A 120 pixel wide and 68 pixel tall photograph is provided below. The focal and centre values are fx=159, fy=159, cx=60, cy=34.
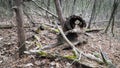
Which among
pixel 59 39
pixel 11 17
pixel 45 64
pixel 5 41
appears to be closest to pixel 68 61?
pixel 45 64

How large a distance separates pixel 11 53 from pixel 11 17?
5.48 metres

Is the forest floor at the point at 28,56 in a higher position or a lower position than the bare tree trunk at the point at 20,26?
lower

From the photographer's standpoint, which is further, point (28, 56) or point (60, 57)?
point (28, 56)

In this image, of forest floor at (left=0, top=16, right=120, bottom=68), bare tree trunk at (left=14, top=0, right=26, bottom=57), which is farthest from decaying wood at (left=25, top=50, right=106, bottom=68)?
bare tree trunk at (left=14, top=0, right=26, bottom=57)

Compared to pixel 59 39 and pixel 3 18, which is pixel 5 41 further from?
pixel 3 18

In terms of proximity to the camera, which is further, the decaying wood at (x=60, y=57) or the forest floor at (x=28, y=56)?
the forest floor at (x=28, y=56)

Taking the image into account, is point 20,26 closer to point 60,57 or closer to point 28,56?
point 28,56

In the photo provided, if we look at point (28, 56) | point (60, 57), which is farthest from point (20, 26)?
point (60, 57)

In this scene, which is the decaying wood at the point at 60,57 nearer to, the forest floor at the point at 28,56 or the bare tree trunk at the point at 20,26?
the forest floor at the point at 28,56

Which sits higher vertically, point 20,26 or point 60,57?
point 20,26

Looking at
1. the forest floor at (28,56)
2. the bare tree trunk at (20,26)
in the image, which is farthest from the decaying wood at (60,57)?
the bare tree trunk at (20,26)

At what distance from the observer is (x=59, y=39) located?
589cm

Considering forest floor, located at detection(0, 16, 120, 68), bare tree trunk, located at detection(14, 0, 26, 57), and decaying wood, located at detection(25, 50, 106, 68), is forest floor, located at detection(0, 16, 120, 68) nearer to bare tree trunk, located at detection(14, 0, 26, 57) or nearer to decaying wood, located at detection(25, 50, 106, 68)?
decaying wood, located at detection(25, 50, 106, 68)

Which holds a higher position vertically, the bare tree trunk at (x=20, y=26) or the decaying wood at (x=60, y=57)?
the bare tree trunk at (x=20, y=26)
